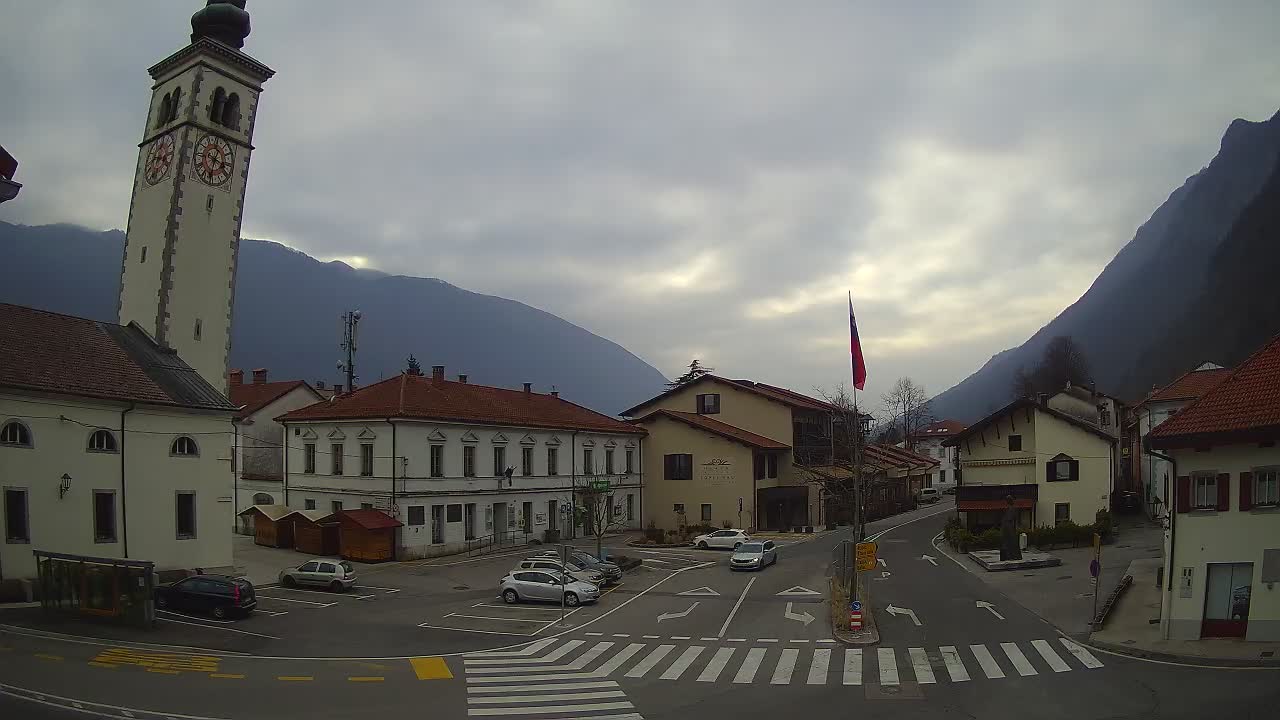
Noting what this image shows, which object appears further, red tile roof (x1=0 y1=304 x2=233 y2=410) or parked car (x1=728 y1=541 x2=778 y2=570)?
parked car (x1=728 y1=541 x2=778 y2=570)

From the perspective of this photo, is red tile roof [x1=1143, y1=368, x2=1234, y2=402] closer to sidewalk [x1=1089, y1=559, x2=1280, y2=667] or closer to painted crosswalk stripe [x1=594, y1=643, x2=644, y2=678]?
sidewalk [x1=1089, y1=559, x2=1280, y2=667]

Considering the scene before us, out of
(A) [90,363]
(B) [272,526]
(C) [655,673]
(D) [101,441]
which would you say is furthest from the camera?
(B) [272,526]

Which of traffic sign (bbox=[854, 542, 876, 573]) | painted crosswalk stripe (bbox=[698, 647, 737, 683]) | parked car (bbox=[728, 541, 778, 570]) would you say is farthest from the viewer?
parked car (bbox=[728, 541, 778, 570])

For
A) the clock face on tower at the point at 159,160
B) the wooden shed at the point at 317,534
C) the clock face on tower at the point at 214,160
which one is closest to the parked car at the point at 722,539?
the wooden shed at the point at 317,534

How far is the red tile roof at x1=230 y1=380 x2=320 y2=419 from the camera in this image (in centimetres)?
5831

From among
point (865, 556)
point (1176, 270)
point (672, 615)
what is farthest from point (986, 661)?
point (1176, 270)

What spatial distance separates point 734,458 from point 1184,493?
1478 inches

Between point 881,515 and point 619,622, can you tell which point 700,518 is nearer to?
point 881,515

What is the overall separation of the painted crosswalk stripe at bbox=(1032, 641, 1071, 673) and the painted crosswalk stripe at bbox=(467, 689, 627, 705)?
1075 cm

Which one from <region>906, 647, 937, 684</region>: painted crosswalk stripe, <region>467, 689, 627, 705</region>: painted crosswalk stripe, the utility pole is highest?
the utility pole

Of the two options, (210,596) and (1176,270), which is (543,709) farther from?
(1176,270)

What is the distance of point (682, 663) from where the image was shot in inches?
858

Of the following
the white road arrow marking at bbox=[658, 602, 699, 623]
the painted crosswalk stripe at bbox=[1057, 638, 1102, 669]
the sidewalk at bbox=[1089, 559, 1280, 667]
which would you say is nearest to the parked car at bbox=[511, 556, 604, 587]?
the white road arrow marking at bbox=[658, 602, 699, 623]

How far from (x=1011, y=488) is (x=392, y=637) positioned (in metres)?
39.8
